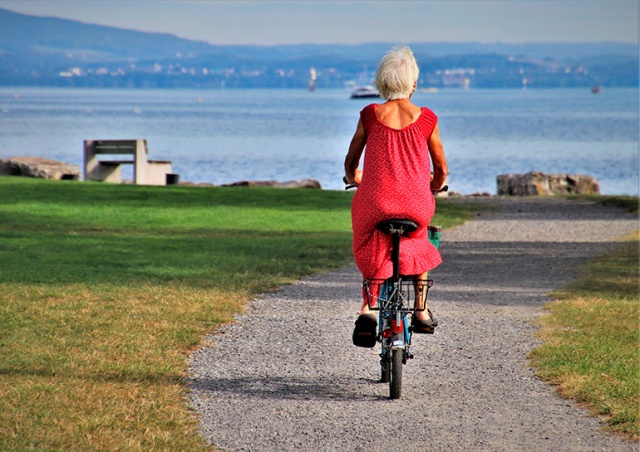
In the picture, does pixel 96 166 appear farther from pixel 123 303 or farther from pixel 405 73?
pixel 405 73

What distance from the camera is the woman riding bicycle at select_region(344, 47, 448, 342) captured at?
17.9 ft

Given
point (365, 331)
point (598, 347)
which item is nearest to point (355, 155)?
point (365, 331)

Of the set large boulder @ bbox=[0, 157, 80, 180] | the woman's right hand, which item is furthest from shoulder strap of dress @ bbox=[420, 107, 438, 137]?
large boulder @ bbox=[0, 157, 80, 180]

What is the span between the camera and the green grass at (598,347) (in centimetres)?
565

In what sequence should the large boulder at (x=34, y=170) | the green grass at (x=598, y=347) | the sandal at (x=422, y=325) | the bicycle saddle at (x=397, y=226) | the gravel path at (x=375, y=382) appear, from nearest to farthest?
the gravel path at (x=375, y=382)
the bicycle saddle at (x=397, y=226)
the green grass at (x=598, y=347)
the sandal at (x=422, y=325)
the large boulder at (x=34, y=170)

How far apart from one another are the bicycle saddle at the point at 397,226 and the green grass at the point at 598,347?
145 cm

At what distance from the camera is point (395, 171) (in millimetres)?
5465

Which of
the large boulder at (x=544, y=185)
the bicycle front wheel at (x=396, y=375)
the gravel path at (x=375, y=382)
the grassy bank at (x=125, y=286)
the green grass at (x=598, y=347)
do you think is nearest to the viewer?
the gravel path at (x=375, y=382)

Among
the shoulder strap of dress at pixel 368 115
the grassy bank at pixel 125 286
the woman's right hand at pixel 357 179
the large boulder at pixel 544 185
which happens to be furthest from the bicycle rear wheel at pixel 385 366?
the large boulder at pixel 544 185

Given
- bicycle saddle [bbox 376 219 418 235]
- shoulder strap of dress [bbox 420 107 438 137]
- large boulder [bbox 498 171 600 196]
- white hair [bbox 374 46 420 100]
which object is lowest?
large boulder [bbox 498 171 600 196]

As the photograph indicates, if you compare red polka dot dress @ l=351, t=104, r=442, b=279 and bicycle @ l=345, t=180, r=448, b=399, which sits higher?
red polka dot dress @ l=351, t=104, r=442, b=279

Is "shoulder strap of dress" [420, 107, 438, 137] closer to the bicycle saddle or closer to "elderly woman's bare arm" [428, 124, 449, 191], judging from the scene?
"elderly woman's bare arm" [428, 124, 449, 191]

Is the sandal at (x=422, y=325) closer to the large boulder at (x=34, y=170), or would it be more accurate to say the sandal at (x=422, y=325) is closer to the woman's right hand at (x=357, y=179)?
the woman's right hand at (x=357, y=179)

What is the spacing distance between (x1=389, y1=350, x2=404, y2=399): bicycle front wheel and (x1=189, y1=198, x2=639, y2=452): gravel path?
2.3 inches
